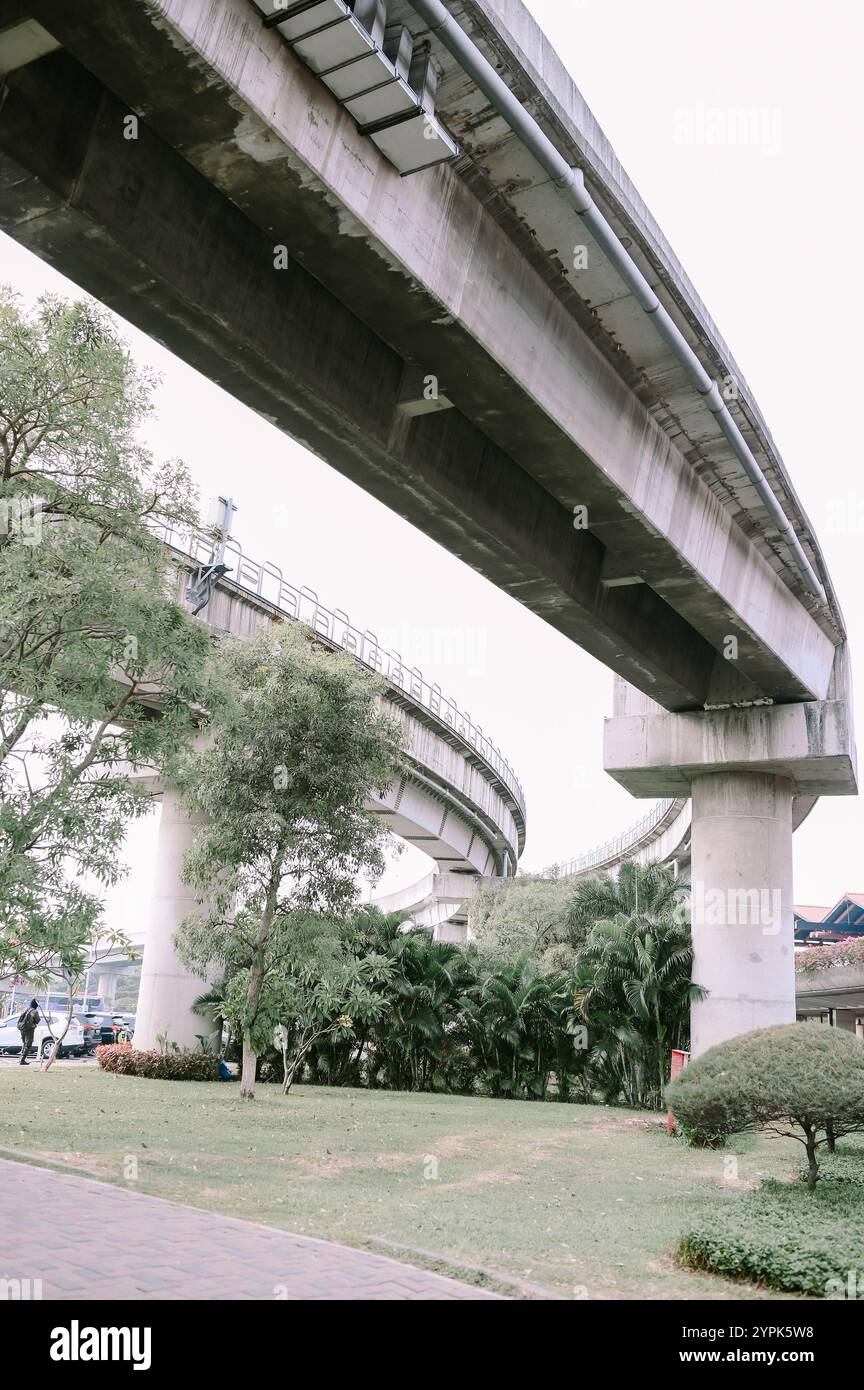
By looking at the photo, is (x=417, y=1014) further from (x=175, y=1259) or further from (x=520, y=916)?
(x=520, y=916)

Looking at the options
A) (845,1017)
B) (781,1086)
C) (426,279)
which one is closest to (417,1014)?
(781,1086)

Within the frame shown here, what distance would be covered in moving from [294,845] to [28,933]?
32.7 ft

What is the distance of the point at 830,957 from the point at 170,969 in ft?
66.4

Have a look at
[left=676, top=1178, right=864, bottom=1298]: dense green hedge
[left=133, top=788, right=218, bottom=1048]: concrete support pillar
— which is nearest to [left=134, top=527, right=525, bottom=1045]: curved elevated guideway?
[left=133, top=788, right=218, bottom=1048]: concrete support pillar

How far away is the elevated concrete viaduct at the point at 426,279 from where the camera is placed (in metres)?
6.76

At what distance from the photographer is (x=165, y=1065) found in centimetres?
2267

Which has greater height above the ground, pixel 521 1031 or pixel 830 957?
pixel 830 957

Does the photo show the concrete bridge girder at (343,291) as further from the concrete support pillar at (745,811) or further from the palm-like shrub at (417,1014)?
the palm-like shrub at (417,1014)

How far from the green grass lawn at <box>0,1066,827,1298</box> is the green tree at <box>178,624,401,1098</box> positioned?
316 cm

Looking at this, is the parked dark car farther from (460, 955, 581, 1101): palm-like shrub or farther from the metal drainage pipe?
the metal drainage pipe

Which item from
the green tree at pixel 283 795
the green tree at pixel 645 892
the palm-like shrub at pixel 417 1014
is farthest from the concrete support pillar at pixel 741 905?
the green tree at pixel 645 892

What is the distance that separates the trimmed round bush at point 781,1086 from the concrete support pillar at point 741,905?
21.8 ft

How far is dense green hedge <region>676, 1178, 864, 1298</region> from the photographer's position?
6.55m
